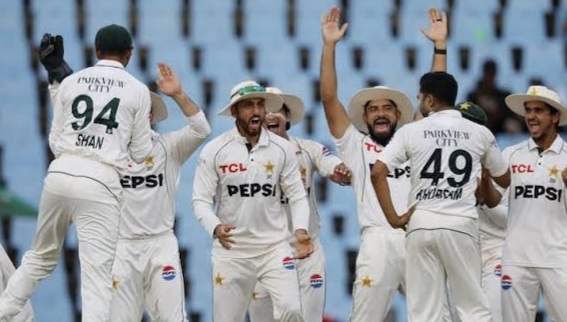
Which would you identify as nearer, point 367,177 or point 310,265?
point 367,177

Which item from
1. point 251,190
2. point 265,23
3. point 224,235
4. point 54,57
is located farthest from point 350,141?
point 265,23

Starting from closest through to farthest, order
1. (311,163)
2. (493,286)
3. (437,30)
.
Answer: (437,30)
(493,286)
(311,163)

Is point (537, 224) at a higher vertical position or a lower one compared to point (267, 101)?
lower

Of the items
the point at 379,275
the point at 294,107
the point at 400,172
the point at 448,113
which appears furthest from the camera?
the point at 294,107

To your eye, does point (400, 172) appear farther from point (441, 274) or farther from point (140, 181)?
point (140, 181)

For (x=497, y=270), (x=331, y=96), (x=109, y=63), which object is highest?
(x=109, y=63)

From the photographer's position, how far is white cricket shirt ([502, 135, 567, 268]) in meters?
13.5

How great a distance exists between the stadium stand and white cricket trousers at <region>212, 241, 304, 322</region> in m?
8.22

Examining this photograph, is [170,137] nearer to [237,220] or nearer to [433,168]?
[237,220]

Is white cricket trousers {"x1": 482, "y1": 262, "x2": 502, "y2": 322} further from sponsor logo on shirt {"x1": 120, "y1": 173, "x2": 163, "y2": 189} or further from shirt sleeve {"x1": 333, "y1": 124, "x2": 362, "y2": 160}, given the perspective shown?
sponsor logo on shirt {"x1": 120, "y1": 173, "x2": 163, "y2": 189}

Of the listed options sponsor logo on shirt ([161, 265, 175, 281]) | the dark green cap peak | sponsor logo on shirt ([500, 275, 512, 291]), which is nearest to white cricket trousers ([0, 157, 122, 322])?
the dark green cap peak

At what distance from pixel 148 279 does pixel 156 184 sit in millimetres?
761

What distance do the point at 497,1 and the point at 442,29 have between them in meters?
10.1

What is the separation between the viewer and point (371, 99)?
1397 cm
